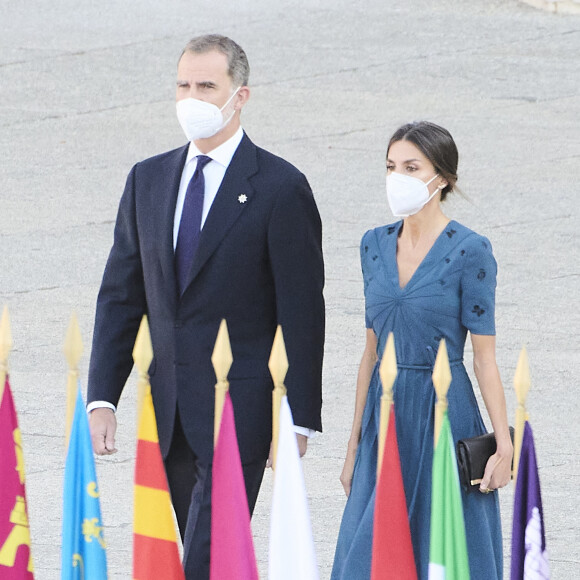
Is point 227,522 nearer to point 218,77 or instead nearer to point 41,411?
point 218,77

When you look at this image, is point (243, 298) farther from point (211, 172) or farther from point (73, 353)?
point (73, 353)

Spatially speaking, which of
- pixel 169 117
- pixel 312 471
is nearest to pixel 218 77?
pixel 312 471

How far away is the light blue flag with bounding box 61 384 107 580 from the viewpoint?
3.81m

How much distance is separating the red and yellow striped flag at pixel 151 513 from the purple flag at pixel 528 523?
823 millimetres

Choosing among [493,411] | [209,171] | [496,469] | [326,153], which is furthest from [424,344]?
[326,153]

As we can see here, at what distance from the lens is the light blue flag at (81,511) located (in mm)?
3809

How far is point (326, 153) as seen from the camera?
1202cm

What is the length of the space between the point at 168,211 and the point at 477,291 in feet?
3.12

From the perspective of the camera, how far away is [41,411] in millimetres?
7594

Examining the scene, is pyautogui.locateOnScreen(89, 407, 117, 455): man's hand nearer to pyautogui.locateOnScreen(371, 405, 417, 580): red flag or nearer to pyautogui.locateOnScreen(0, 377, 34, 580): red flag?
pyautogui.locateOnScreen(0, 377, 34, 580): red flag

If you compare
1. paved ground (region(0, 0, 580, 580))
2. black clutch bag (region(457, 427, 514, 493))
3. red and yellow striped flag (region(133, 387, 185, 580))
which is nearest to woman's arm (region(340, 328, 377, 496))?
black clutch bag (region(457, 427, 514, 493))

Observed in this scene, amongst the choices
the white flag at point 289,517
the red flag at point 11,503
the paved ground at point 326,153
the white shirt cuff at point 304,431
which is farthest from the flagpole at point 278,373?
the paved ground at point 326,153

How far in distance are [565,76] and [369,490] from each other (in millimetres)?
9756

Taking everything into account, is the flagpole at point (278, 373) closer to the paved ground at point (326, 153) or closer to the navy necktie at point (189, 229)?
the navy necktie at point (189, 229)
